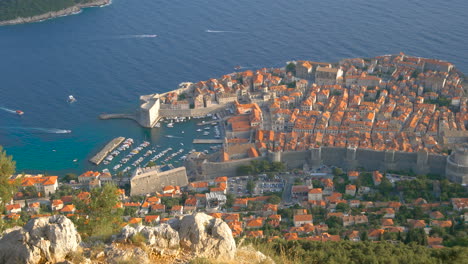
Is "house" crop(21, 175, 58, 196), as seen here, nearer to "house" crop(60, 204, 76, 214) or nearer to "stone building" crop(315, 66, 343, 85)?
"house" crop(60, 204, 76, 214)

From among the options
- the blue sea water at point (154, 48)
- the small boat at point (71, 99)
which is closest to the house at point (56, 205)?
the blue sea water at point (154, 48)

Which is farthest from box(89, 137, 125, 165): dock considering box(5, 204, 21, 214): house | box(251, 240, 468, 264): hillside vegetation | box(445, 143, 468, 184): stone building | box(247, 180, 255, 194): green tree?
box(445, 143, 468, 184): stone building

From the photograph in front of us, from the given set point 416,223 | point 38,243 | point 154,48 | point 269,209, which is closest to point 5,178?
point 38,243

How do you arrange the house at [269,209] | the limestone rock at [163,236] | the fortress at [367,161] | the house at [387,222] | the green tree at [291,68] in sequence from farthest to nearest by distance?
the green tree at [291,68], the fortress at [367,161], the house at [269,209], the house at [387,222], the limestone rock at [163,236]

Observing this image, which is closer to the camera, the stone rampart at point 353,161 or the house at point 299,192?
the house at point 299,192

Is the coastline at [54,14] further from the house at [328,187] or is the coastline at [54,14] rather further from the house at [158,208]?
the house at [328,187]
